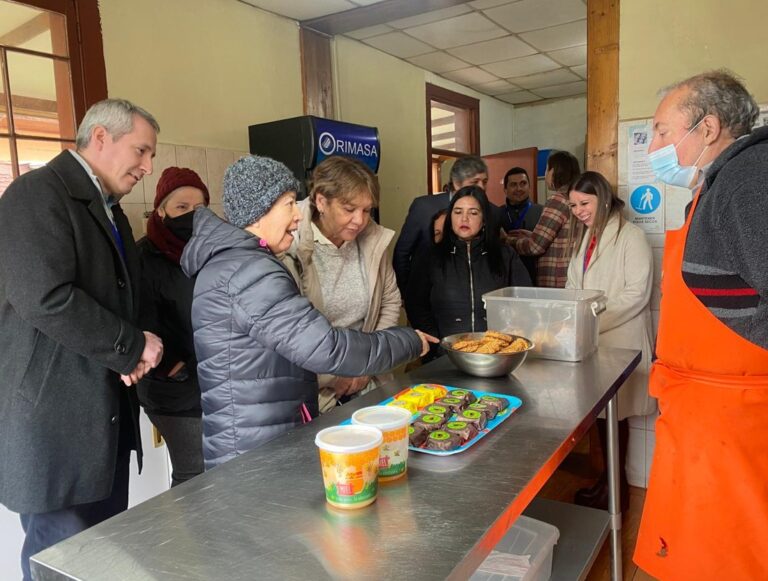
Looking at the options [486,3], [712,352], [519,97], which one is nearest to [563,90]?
[519,97]

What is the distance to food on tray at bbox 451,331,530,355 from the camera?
159cm

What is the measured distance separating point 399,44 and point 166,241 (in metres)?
2.82

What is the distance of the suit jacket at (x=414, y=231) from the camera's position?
9.56 feet

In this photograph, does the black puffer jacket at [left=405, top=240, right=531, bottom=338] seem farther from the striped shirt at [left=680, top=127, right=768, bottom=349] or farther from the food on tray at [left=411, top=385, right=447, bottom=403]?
the striped shirt at [left=680, top=127, right=768, bottom=349]

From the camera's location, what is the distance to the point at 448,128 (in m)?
5.70

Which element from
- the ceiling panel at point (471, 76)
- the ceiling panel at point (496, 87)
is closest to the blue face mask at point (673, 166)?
the ceiling panel at point (471, 76)

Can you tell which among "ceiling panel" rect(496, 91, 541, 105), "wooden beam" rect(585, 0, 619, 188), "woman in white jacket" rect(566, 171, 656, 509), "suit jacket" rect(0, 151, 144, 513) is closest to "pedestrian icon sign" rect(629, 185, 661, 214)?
"wooden beam" rect(585, 0, 619, 188)

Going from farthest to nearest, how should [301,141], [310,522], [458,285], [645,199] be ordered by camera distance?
[301,141], [645,199], [458,285], [310,522]

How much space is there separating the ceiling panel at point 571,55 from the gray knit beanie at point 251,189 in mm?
3865

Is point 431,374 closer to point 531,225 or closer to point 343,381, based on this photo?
point 343,381

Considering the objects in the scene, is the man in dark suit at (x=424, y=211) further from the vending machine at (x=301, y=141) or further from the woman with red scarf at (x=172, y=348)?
the woman with red scarf at (x=172, y=348)

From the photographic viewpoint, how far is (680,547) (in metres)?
1.30

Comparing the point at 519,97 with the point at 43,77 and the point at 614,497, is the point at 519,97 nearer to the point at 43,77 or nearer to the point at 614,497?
the point at 43,77

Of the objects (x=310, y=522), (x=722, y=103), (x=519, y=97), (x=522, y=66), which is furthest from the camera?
(x=519, y=97)
